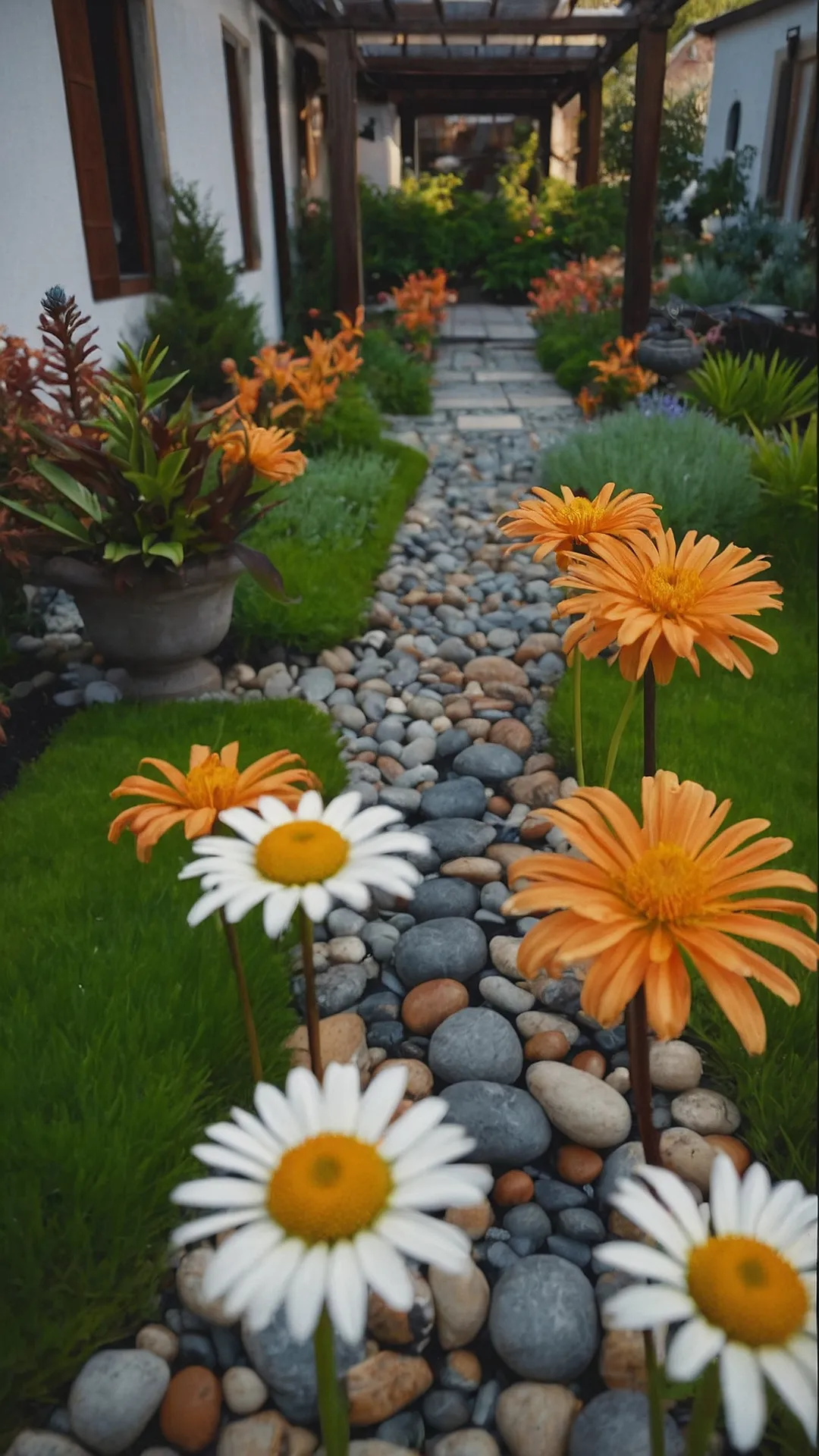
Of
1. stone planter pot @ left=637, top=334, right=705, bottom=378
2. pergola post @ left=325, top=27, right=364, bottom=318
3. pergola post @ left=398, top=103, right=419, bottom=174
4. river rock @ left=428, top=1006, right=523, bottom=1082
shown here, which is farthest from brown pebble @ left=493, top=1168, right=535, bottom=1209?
pergola post @ left=398, top=103, right=419, bottom=174

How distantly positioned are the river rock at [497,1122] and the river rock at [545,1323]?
18 centimetres

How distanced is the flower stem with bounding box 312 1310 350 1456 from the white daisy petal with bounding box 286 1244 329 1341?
0.13m

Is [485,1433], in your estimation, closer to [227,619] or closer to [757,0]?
[227,619]

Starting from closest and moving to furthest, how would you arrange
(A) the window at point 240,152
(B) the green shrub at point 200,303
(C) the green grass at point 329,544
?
(C) the green grass at point 329,544 < (B) the green shrub at point 200,303 < (A) the window at point 240,152

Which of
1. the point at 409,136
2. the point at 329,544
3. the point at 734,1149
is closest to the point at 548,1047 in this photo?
the point at 734,1149

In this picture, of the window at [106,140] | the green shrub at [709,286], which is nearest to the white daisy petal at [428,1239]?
the window at [106,140]

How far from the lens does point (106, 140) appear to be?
2959 mm

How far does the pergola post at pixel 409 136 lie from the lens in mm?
15844

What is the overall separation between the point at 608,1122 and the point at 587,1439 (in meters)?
0.43

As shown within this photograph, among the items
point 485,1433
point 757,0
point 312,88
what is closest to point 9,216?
point 485,1433

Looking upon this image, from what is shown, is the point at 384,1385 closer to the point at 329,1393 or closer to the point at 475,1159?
the point at 475,1159

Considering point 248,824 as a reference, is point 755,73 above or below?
above

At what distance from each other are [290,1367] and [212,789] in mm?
727

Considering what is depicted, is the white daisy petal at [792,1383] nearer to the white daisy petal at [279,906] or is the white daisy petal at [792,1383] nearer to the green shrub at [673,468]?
the white daisy petal at [279,906]
